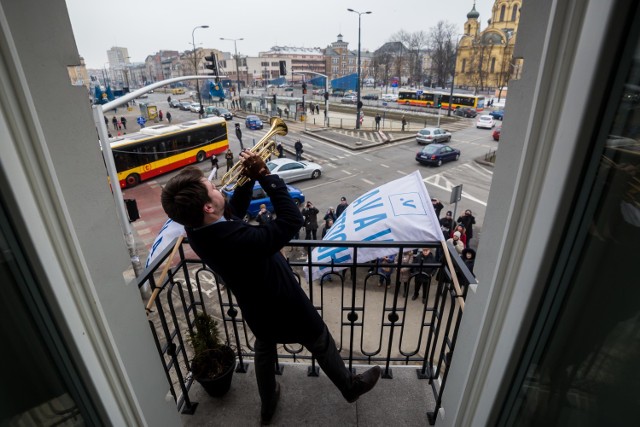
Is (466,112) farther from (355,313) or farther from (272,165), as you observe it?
(355,313)

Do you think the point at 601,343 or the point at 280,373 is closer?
the point at 601,343

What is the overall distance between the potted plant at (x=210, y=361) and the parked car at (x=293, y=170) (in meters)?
13.4

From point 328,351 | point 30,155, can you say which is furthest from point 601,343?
point 30,155

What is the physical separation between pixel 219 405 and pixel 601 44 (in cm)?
321

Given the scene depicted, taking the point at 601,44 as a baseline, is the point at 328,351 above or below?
below

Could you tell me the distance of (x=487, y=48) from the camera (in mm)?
51812

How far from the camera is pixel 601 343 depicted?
121 centimetres

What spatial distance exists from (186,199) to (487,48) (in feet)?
202

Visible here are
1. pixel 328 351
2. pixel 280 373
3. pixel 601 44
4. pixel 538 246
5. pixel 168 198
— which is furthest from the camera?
pixel 280 373

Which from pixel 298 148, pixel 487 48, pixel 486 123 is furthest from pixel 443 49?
pixel 298 148

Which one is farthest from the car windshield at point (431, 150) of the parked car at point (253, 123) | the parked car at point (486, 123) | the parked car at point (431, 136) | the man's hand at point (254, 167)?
the man's hand at point (254, 167)

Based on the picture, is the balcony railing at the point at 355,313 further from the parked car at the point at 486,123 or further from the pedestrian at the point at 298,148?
the parked car at the point at 486,123

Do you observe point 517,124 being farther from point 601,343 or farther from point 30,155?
point 30,155

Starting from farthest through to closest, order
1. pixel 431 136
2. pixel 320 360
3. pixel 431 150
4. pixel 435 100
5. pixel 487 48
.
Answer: pixel 487 48 < pixel 435 100 < pixel 431 136 < pixel 431 150 < pixel 320 360
